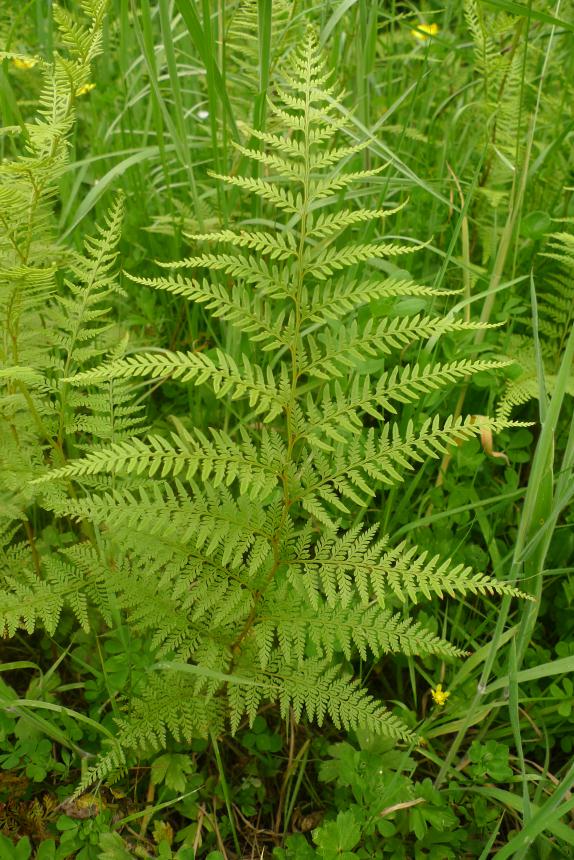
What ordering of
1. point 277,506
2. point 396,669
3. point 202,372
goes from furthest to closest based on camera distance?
point 396,669, point 277,506, point 202,372

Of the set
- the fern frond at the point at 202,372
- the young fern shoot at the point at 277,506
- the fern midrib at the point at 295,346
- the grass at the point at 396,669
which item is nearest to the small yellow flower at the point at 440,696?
the grass at the point at 396,669

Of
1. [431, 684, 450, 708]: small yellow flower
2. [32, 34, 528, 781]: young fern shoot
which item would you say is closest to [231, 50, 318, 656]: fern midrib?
[32, 34, 528, 781]: young fern shoot

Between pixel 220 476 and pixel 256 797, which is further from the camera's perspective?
pixel 256 797

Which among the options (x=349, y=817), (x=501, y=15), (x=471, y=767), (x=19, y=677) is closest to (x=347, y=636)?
(x=349, y=817)

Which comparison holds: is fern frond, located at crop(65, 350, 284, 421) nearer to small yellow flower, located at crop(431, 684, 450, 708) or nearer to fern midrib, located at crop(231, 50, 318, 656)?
fern midrib, located at crop(231, 50, 318, 656)

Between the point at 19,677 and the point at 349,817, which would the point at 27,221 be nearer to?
the point at 19,677

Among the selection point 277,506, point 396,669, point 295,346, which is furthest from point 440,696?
point 295,346

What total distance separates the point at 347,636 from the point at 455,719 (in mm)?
503

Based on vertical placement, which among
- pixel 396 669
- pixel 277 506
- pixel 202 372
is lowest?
pixel 396 669

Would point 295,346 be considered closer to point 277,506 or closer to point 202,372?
point 202,372

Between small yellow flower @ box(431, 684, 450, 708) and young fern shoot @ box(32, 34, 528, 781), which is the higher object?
young fern shoot @ box(32, 34, 528, 781)

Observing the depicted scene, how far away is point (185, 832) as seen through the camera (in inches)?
64.4

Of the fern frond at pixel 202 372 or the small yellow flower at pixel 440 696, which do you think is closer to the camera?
the fern frond at pixel 202 372

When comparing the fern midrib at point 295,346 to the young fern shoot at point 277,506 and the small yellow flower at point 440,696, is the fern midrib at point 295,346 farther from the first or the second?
the small yellow flower at point 440,696
